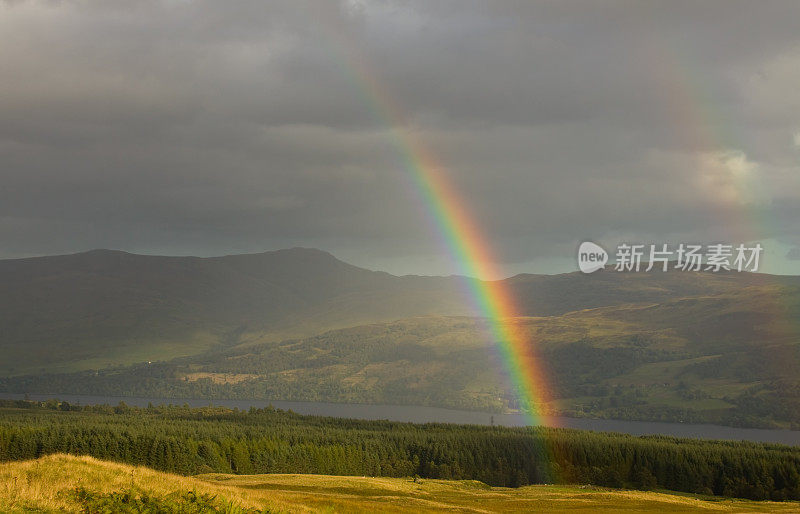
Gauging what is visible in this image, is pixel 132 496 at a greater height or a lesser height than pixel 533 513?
greater

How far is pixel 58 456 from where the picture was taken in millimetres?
64812

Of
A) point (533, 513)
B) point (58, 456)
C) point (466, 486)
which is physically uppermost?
point (58, 456)

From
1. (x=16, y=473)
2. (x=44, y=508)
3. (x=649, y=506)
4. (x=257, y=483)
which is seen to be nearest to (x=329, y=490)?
(x=257, y=483)

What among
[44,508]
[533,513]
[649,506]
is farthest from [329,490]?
[44,508]

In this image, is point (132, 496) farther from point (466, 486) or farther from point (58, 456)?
point (466, 486)

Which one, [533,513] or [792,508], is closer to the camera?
[533,513]

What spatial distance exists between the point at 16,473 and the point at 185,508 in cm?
1485

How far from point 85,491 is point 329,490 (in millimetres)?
74820

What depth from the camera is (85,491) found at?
161ft

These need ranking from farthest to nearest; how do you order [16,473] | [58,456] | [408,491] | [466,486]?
[466,486], [408,491], [58,456], [16,473]

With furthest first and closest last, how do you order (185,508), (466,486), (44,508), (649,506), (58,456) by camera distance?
(466,486)
(649,506)
(58,456)
(185,508)
(44,508)

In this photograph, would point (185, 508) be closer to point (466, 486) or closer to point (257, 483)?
point (257, 483)

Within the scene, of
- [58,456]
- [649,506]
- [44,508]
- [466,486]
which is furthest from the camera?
[466,486]


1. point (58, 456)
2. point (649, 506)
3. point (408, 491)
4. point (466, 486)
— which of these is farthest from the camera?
point (466, 486)
